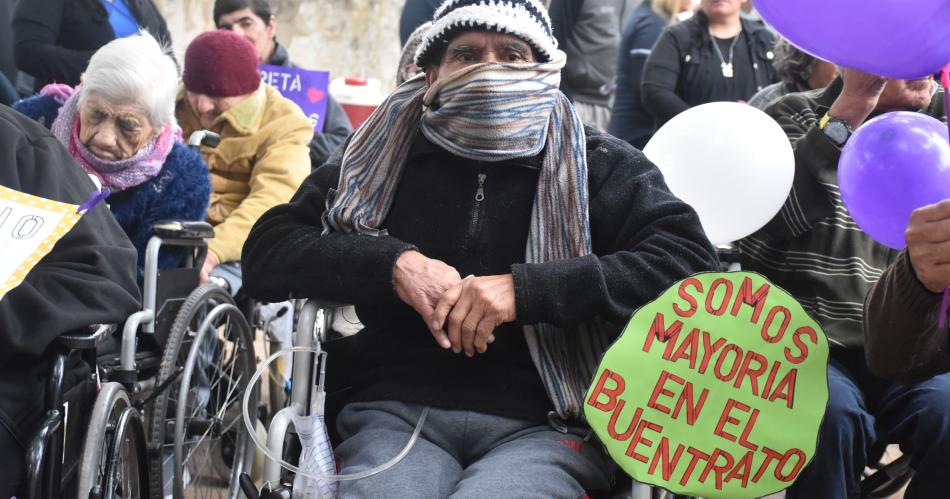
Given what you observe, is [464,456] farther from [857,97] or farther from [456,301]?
[857,97]

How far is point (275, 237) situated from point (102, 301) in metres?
0.44

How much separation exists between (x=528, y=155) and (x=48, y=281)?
1.09 m

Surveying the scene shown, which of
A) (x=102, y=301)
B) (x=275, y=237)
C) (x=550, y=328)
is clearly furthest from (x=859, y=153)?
(x=102, y=301)

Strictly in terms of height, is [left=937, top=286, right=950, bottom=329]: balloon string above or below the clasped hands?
above

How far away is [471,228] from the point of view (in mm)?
2408

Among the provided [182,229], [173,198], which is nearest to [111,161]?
[173,198]

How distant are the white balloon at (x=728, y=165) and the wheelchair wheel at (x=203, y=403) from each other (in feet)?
4.83

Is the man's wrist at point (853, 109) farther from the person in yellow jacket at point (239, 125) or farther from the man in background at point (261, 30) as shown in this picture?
the man in background at point (261, 30)

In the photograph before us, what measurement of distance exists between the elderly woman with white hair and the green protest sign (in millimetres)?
2042

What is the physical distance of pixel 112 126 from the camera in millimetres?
3643

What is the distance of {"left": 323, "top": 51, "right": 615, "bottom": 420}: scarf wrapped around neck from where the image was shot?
2334 mm

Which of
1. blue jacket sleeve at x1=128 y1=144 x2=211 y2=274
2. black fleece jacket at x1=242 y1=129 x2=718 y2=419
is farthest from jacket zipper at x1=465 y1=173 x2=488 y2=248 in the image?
blue jacket sleeve at x1=128 y1=144 x2=211 y2=274

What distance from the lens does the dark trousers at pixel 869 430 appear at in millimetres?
2633

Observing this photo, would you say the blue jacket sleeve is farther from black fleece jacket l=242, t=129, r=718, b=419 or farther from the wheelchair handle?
black fleece jacket l=242, t=129, r=718, b=419
